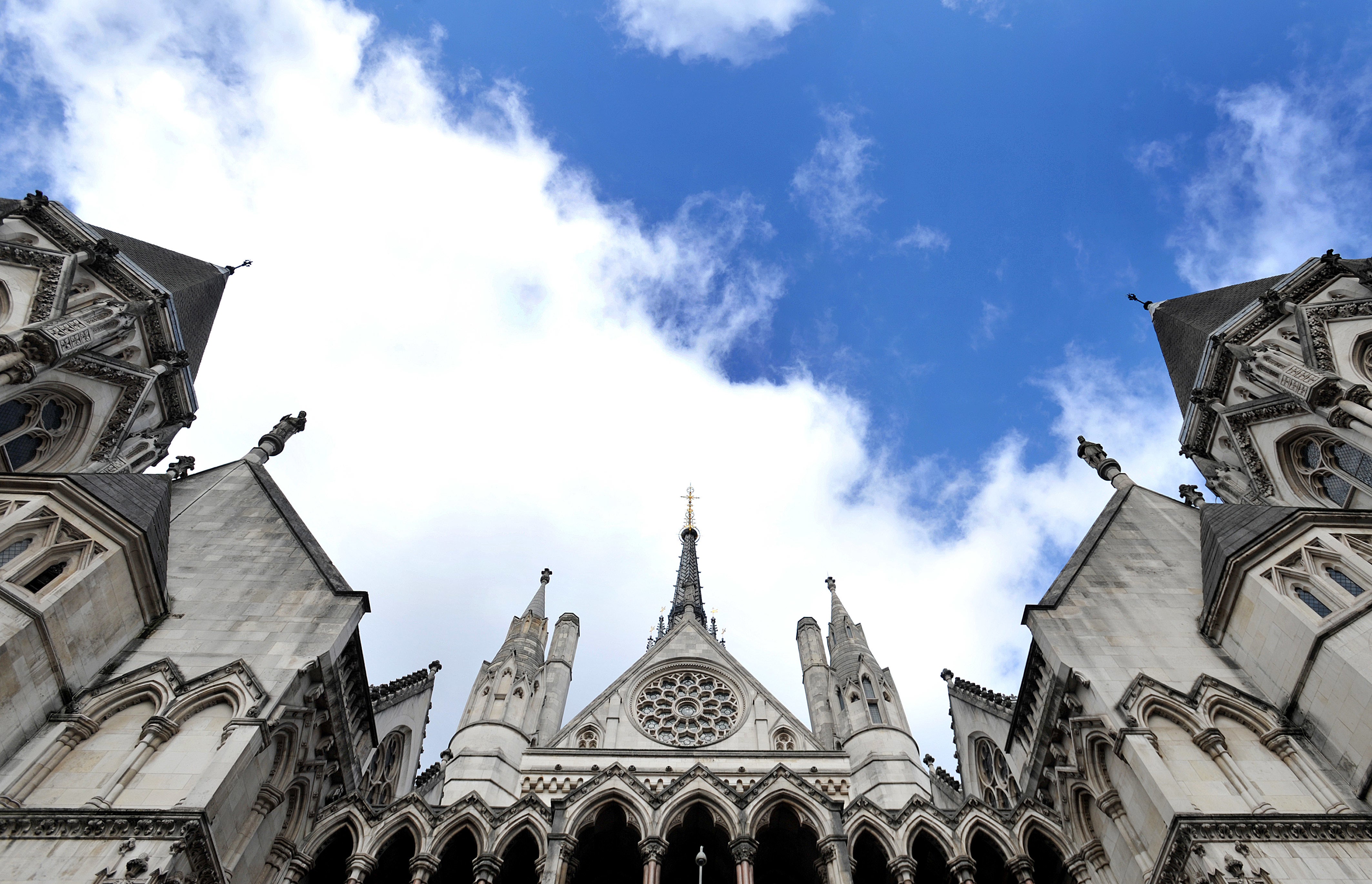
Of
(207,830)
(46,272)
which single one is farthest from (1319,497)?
(46,272)

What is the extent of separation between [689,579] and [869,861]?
102 feet

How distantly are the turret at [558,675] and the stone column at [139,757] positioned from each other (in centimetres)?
1273

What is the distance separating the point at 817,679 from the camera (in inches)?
1097

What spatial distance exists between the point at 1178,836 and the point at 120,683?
15.9 m

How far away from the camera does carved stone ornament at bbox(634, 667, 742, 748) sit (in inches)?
979

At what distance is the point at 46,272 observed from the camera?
2044 cm

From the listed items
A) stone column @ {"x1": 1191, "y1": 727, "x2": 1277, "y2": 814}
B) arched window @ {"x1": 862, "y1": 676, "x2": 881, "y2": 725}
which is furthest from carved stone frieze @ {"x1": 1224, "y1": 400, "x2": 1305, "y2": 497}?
arched window @ {"x1": 862, "y1": 676, "x2": 881, "y2": 725}

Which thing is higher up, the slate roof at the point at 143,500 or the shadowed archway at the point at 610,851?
the slate roof at the point at 143,500

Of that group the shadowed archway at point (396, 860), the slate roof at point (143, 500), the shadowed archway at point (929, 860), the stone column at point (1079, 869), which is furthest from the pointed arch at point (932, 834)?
the slate roof at point (143, 500)

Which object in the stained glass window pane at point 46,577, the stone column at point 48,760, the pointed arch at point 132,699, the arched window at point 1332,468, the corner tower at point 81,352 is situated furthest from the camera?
the arched window at point 1332,468

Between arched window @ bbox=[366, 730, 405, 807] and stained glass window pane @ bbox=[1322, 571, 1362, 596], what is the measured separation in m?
18.8

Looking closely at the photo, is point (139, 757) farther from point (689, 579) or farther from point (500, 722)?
point (689, 579)

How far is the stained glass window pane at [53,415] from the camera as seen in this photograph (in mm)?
20016

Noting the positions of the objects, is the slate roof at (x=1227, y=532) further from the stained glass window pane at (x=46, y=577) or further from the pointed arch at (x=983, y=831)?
the stained glass window pane at (x=46, y=577)
